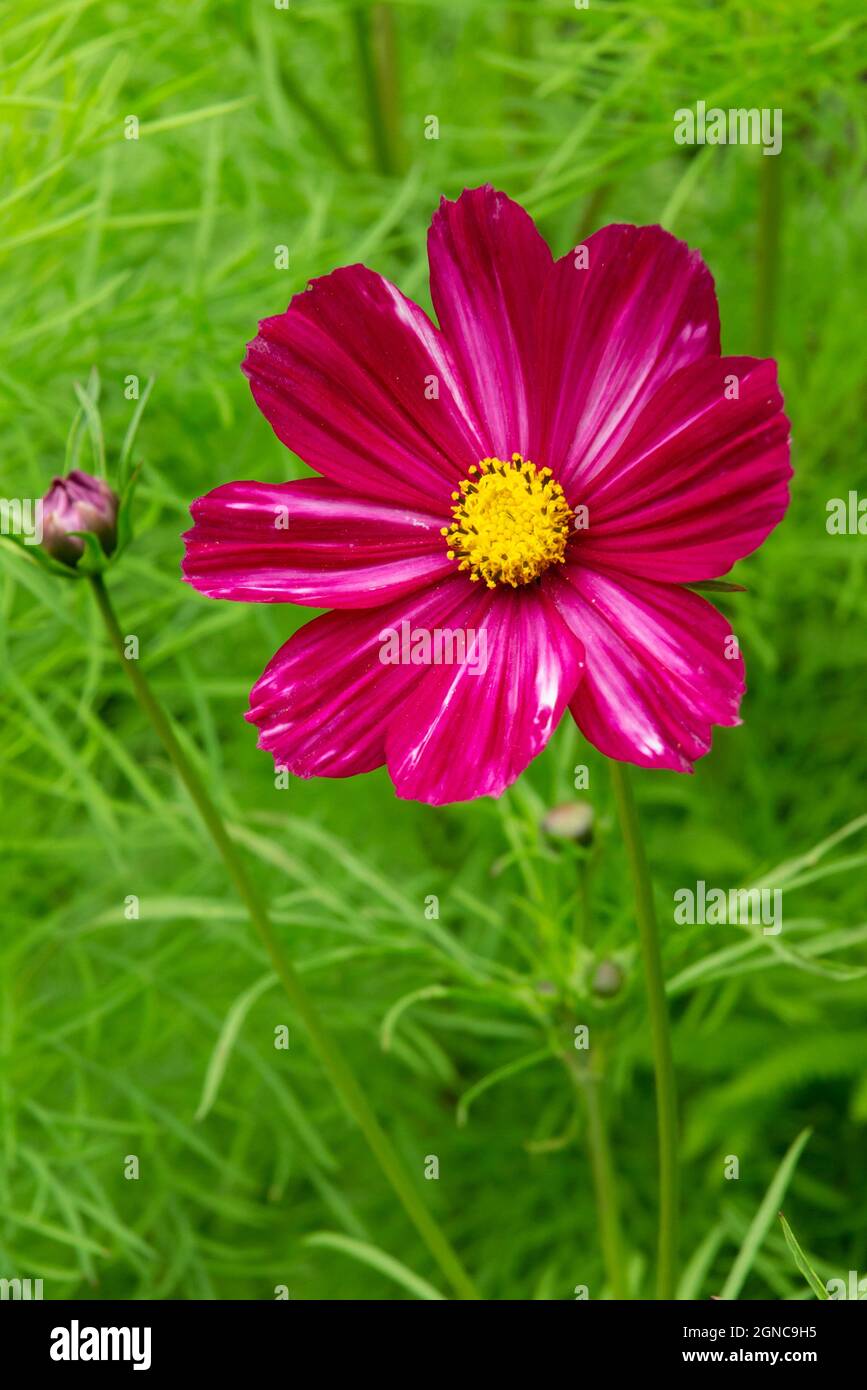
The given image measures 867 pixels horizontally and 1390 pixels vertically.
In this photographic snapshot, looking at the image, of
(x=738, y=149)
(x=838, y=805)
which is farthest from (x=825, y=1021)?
(x=738, y=149)

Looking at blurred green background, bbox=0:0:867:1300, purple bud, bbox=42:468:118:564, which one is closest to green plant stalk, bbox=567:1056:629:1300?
blurred green background, bbox=0:0:867:1300

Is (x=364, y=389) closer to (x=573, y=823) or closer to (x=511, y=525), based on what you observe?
(x=511, y=525)

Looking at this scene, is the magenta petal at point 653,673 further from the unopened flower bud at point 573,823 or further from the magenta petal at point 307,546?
the unopened flower bud at point 573,823

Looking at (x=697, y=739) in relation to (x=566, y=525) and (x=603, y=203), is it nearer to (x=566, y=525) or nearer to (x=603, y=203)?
(x=566, y=525)

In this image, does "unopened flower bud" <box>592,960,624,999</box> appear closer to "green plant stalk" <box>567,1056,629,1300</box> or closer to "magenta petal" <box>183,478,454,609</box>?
"green plant stalk" <box>567,1056,629,1300</box>


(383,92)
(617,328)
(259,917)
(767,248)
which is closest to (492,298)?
(617,328)

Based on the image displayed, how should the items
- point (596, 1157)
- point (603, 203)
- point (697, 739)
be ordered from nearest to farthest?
point (697, 739) → point (596, 1157) → point (603, 203)

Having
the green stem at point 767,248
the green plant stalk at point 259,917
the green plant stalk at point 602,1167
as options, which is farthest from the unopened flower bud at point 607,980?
the green stem at point 767,248
